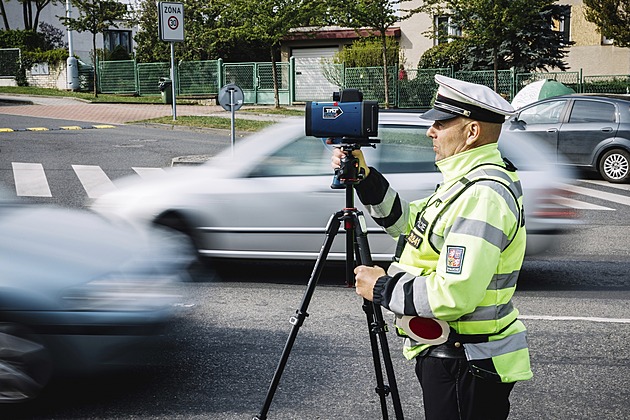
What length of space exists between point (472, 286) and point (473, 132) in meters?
0.49

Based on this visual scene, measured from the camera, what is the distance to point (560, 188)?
23.0 ft

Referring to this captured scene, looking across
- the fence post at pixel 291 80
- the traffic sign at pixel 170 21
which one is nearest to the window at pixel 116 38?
the fence post at pixel 291 80

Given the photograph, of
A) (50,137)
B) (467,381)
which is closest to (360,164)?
(467,381)

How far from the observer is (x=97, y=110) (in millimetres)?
28031

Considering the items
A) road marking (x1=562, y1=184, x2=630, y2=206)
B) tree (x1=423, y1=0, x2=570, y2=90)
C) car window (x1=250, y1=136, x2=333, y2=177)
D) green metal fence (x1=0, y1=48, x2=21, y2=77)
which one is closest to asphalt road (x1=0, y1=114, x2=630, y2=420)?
car window (x1=250, y1=136, x2=333, y2=177)

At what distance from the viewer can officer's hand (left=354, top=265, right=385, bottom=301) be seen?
2.55 metres

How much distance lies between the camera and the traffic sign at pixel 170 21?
21062 millimetres

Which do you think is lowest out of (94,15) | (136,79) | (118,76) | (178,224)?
(178,224)

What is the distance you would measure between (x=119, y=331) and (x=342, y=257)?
3.11 m

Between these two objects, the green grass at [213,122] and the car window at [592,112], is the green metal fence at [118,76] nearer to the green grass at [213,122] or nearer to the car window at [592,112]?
the green grass at [213,122]

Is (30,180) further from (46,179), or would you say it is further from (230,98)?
(230,98)

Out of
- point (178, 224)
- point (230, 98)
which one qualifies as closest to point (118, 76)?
point (230, 98)

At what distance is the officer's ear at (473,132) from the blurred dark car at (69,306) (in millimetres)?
2297

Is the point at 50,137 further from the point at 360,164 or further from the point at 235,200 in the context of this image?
the point at 360,164
